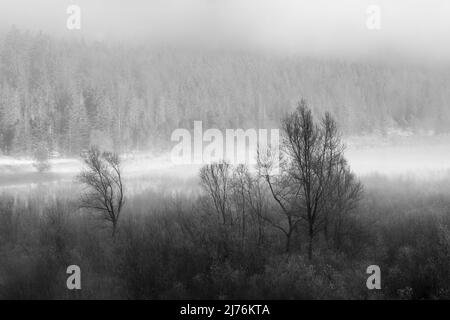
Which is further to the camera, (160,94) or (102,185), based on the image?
(160,94)

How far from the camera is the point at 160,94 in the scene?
355 feet

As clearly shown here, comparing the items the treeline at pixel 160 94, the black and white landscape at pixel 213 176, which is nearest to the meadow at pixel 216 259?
the black and white landscape at pixel 213 176

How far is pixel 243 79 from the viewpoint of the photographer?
12256cm

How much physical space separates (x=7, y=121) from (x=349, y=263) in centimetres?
8216

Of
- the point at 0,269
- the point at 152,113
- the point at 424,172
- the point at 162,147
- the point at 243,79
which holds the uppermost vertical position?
the point at 243,79

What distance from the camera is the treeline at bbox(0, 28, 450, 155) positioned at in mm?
88562

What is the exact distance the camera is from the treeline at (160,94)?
3487 inches

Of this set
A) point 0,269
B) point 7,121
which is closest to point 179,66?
point 7,121

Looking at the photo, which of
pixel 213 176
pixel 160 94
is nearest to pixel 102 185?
pixel 213 176

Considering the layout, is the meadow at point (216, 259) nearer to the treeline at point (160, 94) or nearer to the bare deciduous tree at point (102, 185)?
the bare deciduous tree at point (102, 185)

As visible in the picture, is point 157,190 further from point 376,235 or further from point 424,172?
point 424,172

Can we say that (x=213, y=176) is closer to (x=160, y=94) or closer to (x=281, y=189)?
(x=281, y=189)

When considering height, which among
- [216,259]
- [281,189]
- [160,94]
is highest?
[160,94]

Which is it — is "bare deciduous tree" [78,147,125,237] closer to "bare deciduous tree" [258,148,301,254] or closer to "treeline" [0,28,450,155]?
"bare deciduous tree" [258,148,301,254]
